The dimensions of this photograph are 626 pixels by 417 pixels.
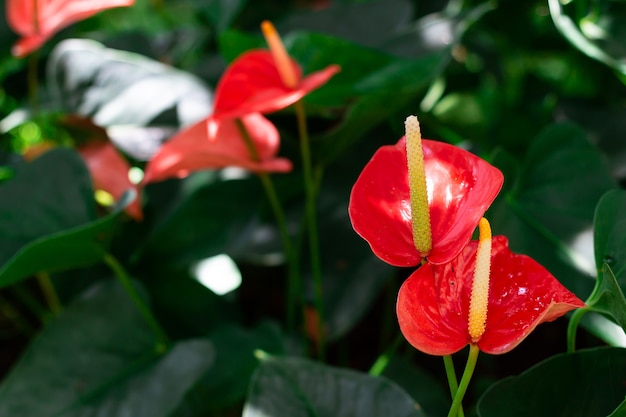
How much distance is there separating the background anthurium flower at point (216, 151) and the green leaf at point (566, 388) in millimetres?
304

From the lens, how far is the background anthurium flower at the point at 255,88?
1.92 feet

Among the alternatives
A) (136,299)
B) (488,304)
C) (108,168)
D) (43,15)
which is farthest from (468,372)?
(43,15)

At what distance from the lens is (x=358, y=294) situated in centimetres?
76

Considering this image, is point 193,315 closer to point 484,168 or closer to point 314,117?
point 314,117

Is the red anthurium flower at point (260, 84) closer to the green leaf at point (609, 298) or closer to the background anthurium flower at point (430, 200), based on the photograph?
the background anthurium flower at point (430, 200)

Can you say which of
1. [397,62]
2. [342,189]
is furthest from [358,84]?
[342,189]

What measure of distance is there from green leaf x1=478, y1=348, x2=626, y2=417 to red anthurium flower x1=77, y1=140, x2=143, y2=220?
18.5 inches

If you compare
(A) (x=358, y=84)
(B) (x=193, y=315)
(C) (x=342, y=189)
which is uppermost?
(A) (x=358, y=84)

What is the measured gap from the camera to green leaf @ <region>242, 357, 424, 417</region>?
Result: 1.61 feet

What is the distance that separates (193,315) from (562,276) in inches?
18.3

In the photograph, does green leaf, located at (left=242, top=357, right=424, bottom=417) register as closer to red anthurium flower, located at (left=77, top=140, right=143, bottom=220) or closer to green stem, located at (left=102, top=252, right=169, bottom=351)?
green stem, located at (left=102, top=252, right=169, bottom=351)

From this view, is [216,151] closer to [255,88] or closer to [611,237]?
[255,88]

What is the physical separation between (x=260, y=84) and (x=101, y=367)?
32cm

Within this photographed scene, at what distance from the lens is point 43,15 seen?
82 centimetres
